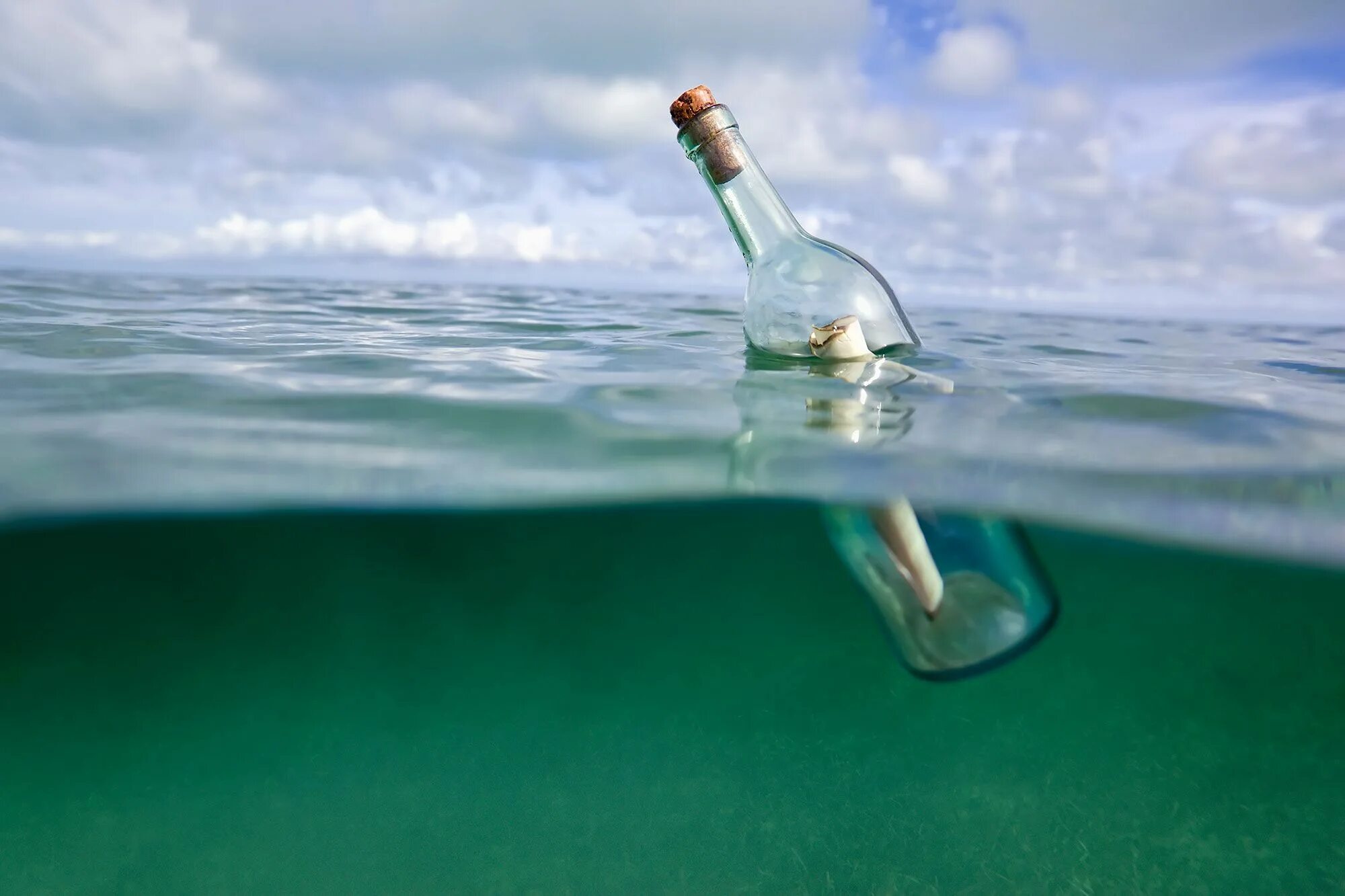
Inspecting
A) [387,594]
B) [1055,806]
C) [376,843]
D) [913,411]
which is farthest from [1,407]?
[1055,806]

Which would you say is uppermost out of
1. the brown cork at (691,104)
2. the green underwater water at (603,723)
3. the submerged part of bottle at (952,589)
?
the brown cork at (691,104)

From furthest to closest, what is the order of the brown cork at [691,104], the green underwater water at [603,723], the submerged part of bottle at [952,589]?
1. the green underwater water at [603,723]
2. the brown cork at [691,104]
3. the submerged part of bottle at [952,589]

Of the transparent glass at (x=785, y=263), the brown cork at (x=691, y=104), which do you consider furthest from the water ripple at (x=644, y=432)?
the brown cork at (x=691, y=104)

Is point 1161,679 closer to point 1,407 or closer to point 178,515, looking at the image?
point 178,515

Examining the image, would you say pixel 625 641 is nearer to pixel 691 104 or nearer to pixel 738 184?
pixel 738 184

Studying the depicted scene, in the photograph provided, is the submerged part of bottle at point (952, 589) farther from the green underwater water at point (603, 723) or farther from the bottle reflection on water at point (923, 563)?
the green underwater water at point (603, 723)

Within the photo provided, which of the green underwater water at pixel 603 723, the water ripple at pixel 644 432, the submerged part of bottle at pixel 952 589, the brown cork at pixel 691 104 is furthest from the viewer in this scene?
the green underwater water at pixel 603 723
